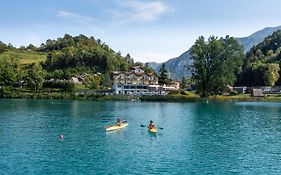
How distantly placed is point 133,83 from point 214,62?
6172 centimetres

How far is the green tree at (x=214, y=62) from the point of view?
130 metres

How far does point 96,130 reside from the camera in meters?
56.0

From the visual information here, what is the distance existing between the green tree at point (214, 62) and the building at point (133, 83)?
40541 millimetres

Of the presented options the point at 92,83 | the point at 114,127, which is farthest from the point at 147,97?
the point at 114,127

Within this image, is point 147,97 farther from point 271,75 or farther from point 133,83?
point 271,75

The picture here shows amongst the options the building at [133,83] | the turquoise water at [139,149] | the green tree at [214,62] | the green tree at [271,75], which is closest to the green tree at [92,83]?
the building at [133,83]

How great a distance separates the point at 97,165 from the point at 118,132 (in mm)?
20797

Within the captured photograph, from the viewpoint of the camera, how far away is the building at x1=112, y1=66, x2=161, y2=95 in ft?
572

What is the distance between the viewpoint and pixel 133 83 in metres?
185

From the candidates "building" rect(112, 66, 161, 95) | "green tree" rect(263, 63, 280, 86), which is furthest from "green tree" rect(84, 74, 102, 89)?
"green tree" rect(263, 63, 280, 86)

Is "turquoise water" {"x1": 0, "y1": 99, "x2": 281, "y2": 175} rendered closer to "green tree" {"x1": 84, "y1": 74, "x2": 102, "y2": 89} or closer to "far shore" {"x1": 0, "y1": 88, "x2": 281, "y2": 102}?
"far shore" {"x1": 0, "y1": 88, "x2": 281, "y2": 102}

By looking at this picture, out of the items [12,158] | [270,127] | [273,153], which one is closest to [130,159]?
[12,158]

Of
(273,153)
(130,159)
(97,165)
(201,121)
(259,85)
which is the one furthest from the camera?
(259,85)

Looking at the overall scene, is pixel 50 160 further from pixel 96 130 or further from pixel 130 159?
pixel 96 130
